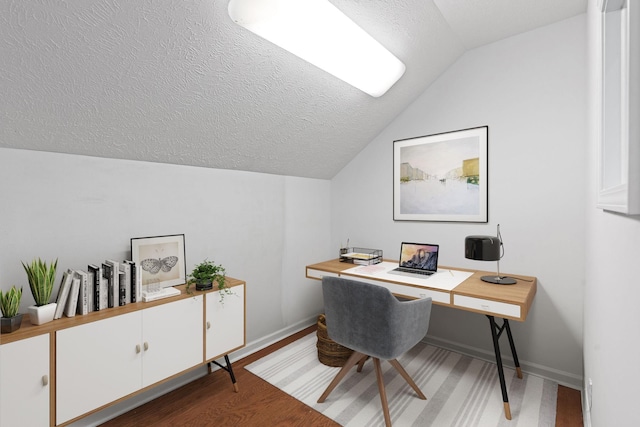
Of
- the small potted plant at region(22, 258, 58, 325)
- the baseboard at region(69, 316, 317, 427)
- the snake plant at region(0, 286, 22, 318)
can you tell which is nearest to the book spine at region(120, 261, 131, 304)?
the small potted plant at region(22, 258, 58, 325)

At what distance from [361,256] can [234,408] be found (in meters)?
1.55

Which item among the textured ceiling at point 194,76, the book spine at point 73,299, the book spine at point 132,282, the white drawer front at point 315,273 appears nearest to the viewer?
the textured ceiling at point 194,76

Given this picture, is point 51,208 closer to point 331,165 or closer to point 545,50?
point 331,165

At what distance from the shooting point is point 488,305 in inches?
72.6

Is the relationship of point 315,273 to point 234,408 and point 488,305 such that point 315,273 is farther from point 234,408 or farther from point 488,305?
point 488,305

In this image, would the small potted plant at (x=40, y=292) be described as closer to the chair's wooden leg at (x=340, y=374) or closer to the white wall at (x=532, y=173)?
the chair's wooden leg at (x=340, y=374)

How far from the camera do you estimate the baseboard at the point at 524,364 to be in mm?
2143

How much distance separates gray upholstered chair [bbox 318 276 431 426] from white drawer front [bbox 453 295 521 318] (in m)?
0.24

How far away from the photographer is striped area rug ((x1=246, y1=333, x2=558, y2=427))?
1.84m

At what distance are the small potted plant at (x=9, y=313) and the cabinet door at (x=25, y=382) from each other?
0.09 m

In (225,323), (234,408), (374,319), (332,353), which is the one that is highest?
(374,319)

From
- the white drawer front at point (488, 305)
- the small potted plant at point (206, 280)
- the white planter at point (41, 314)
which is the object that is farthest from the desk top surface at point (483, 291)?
the white planter at point (41, 314)

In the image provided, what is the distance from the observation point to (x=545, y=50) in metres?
2.21

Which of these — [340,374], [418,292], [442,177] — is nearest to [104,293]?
[340,374]
